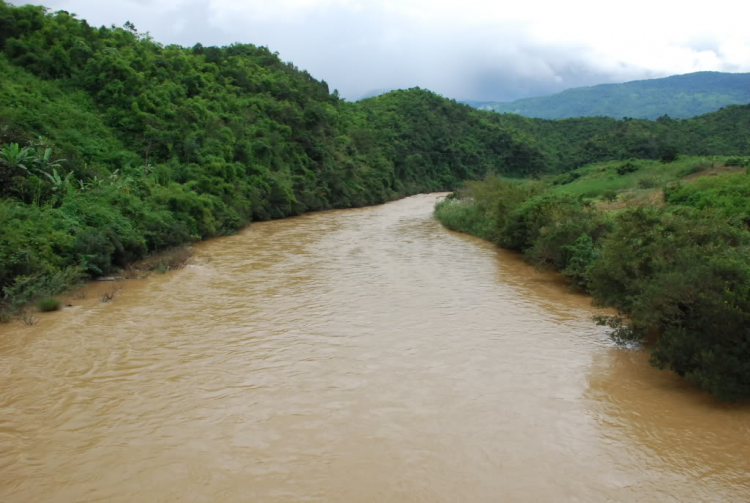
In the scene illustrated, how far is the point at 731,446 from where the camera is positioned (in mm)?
7312

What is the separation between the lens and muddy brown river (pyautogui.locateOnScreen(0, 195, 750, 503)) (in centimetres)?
662

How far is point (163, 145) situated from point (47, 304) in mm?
18912

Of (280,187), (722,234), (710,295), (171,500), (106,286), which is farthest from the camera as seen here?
(280,187)

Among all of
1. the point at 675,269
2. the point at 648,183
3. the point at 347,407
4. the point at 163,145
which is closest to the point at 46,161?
the point at 163,145

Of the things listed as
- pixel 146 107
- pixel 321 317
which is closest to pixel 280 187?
pixel 146 107

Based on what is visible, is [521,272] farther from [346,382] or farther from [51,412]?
[51,412]

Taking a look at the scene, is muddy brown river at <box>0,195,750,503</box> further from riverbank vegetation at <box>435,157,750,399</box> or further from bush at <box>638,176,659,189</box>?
bush at <box>638,176,659,189</box>

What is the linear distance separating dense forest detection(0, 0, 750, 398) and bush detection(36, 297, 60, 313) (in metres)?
0.55

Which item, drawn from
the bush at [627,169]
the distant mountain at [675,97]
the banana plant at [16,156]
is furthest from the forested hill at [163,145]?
the distant mountain at [675,97]

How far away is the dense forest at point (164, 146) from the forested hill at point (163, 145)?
90mm

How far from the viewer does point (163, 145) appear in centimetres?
3052

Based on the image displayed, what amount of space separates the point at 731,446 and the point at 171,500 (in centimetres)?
707

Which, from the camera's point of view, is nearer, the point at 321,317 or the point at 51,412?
the point at 51,412

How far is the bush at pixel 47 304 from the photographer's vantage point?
13.4 metres
